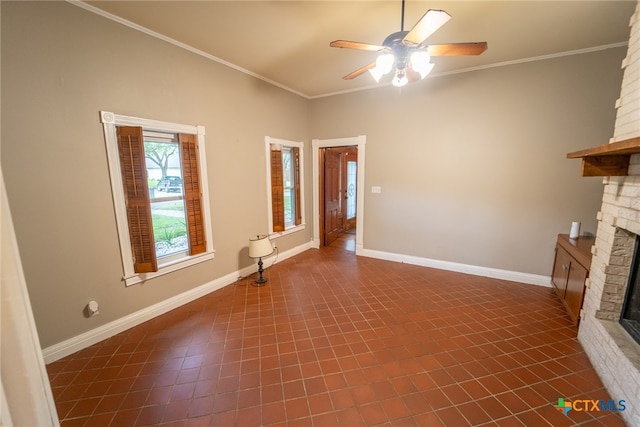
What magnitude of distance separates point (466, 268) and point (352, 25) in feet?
11.7

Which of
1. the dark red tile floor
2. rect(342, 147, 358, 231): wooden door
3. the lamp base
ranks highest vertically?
rect(342, 147, 358, 231): wooden door

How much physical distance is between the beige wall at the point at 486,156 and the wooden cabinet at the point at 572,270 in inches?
13.2

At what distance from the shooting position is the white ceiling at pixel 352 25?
2152 millimetres

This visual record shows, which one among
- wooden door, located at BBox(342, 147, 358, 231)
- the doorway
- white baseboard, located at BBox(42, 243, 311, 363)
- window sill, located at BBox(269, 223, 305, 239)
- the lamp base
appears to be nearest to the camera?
white baseboard, located at BBox(42, 243, 311, 363)

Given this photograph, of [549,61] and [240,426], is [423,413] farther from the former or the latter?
[549,61]

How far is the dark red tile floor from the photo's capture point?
165 centimetres

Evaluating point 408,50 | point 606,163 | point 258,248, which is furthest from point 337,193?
point 606,163

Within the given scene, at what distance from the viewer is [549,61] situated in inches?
120

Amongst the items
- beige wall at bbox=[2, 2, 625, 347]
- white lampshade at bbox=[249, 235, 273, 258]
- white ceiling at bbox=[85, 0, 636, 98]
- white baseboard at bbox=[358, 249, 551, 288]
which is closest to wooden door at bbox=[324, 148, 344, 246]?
beige wall at bbox=[2, 2, 625, 347]

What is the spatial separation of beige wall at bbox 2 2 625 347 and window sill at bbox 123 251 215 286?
0.08 m

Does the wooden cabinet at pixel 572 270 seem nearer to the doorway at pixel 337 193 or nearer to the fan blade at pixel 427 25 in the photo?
the fan blade at pixel 427 25

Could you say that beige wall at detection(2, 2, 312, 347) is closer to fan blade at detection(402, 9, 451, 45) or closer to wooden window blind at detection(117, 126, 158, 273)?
wooden window blind at detection(117, 126, 158, 273)

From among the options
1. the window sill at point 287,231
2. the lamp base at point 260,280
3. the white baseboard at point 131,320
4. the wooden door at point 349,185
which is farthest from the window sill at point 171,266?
the wooden door at point 349,185

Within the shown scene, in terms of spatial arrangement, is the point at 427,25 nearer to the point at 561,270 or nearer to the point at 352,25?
the point at 352,25
